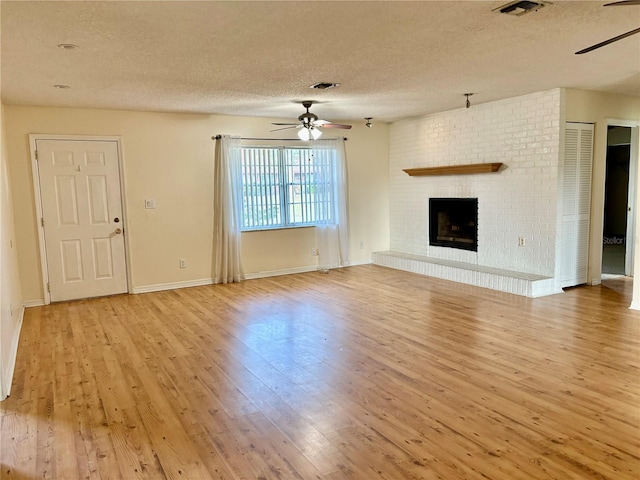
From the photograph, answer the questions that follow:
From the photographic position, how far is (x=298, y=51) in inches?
135

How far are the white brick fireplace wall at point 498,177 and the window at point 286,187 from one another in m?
1.42

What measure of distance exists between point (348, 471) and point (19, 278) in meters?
4.87

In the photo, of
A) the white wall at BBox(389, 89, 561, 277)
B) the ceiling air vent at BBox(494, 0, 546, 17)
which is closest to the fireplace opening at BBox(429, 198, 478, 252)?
the white wall at BBox(389, 89, 561, 277)

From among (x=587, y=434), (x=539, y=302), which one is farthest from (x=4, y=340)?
(x=539, y=302)

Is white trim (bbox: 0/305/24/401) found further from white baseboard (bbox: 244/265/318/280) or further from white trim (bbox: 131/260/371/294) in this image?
white baseboard (bbox: 244/265/318/280)

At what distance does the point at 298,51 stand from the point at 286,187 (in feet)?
11.7

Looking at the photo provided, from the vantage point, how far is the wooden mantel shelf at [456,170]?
5.88 meters

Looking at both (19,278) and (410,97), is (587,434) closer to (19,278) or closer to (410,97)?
(410,97)

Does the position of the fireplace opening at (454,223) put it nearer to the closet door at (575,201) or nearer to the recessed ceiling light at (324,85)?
the closet door at (575,201)

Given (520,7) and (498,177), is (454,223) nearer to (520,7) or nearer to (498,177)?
(498,177)

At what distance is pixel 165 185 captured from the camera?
6.10 meters

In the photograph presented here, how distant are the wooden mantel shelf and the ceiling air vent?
3.30 meters

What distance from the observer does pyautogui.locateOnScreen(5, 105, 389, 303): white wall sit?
534cm

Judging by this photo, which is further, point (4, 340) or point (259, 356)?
point (259, 356)
